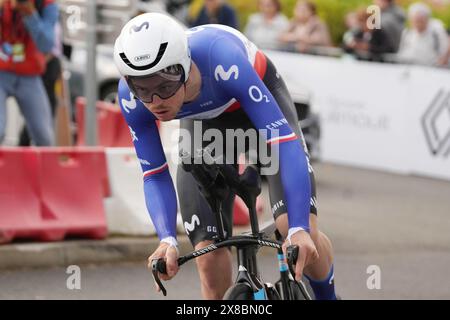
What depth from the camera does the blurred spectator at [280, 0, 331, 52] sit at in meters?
17.6

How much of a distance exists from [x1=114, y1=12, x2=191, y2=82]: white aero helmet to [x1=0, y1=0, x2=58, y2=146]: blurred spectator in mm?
4979

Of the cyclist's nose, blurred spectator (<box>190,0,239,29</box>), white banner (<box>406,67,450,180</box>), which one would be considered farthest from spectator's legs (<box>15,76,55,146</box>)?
white banner (<box>406,67,450,180</box>)

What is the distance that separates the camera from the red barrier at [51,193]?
9594 mm

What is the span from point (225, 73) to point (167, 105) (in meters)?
0.44

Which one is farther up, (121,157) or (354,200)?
(121,157)

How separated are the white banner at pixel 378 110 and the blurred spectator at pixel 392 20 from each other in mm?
534

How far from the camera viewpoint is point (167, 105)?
17.9ft

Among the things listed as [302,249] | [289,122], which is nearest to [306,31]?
[289,122]

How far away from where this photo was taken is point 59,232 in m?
9.65

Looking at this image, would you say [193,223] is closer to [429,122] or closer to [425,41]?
[429,122]

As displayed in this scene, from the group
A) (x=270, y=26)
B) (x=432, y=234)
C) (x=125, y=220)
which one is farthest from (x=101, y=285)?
(x=270, y=26)

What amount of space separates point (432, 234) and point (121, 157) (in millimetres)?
3180
